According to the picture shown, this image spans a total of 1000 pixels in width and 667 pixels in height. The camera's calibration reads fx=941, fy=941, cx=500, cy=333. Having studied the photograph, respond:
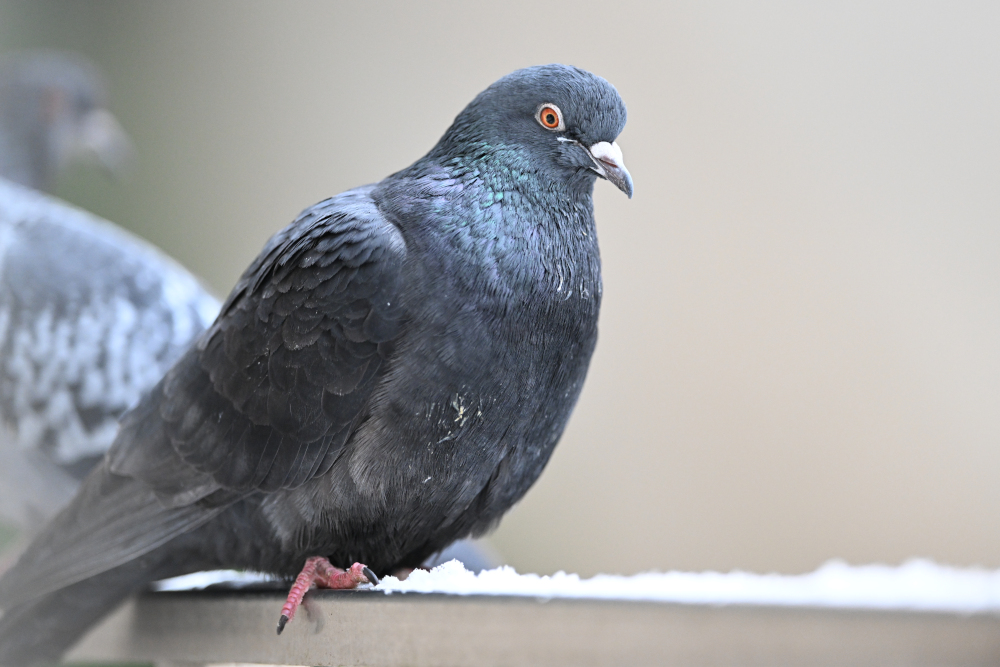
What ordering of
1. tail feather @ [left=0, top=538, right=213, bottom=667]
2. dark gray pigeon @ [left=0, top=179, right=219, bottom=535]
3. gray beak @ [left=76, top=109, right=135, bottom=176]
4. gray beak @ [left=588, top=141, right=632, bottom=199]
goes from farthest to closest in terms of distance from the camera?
1. gray beak @ [left=76, top=109, right=135, bottom=176]
2. dark gray pigeon @ [left=0, top=179, right=219, bottom=535]
3. tail feather @ [left=0, top=538, right=213, bottom=667]
4. gray beak @ [left=588, top=141, right=632, bottom=199]

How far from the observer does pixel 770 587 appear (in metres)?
1.21

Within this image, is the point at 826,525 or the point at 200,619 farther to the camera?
the point at 826,525

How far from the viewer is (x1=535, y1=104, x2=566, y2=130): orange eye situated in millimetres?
1735

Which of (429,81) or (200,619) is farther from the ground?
(429,81)

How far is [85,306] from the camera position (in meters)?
2.75

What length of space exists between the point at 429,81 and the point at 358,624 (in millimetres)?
5123

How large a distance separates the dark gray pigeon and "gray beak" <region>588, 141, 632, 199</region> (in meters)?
1.54

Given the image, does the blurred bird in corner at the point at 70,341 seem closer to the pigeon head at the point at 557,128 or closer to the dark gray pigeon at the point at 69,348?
the dark gray pigeon at the point at 69,348

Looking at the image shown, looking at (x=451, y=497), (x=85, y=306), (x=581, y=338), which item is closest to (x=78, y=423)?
(x=85, y=306)

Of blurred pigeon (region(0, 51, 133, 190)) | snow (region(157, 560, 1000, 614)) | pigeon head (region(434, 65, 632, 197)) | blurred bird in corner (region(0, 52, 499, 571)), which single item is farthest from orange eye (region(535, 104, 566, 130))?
blurred pigeon (region(0, 51, 133, 190))

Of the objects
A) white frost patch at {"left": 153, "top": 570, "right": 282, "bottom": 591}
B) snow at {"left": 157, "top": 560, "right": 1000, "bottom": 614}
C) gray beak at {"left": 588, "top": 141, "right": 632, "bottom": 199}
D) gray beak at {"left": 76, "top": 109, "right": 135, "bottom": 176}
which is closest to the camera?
snow at {"left": 157, "top": 560, "right": 1000, "bottom": 614}

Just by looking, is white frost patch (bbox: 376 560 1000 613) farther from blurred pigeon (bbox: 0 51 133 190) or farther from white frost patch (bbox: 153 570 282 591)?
blurred pigeon (bbox: 0 51 133 190)

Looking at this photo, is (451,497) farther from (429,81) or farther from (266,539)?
(429,81)

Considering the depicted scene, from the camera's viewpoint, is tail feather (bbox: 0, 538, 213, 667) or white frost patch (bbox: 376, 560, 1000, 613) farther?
tail feather (bbox: 0, 538, 213, 667)
